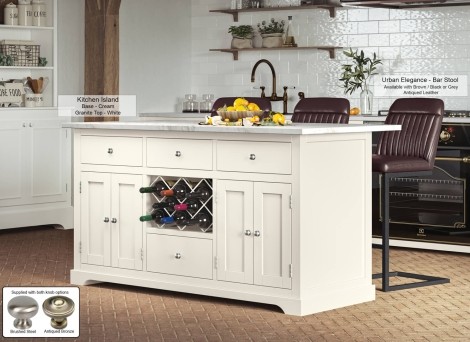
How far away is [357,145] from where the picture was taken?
580cm

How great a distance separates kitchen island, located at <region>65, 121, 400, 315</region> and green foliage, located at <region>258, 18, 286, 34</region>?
3.34m

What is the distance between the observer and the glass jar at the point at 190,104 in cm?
968

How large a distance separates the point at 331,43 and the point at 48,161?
269cm

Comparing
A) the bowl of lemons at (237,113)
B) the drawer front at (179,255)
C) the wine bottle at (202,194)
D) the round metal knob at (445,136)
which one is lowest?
the drawer front at (179,255)

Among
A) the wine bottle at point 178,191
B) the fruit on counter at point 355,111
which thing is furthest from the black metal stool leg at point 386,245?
the fruit on counter at point 355,111

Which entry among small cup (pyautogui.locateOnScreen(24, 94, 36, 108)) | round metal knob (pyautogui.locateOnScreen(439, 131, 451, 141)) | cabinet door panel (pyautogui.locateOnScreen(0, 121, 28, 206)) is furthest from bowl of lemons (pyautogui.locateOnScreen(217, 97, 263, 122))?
small cup (pyautogui.locateOnScreen(24, 94, 36, 108))

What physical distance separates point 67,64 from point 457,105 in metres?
3.40

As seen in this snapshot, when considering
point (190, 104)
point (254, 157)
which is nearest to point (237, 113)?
point (254, 157)

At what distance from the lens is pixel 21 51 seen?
8.62 metres

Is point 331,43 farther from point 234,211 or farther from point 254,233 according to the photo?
point 254,233

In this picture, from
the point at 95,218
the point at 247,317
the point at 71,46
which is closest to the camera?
the point at 247,317

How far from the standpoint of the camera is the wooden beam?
8.76 meters

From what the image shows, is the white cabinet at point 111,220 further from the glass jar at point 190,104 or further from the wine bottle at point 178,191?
the glass jar at point 190,104

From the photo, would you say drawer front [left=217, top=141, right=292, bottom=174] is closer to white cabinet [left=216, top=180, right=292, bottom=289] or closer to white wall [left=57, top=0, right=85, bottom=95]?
white cabinet [left=216, top=180, right=292, bottom=289]
